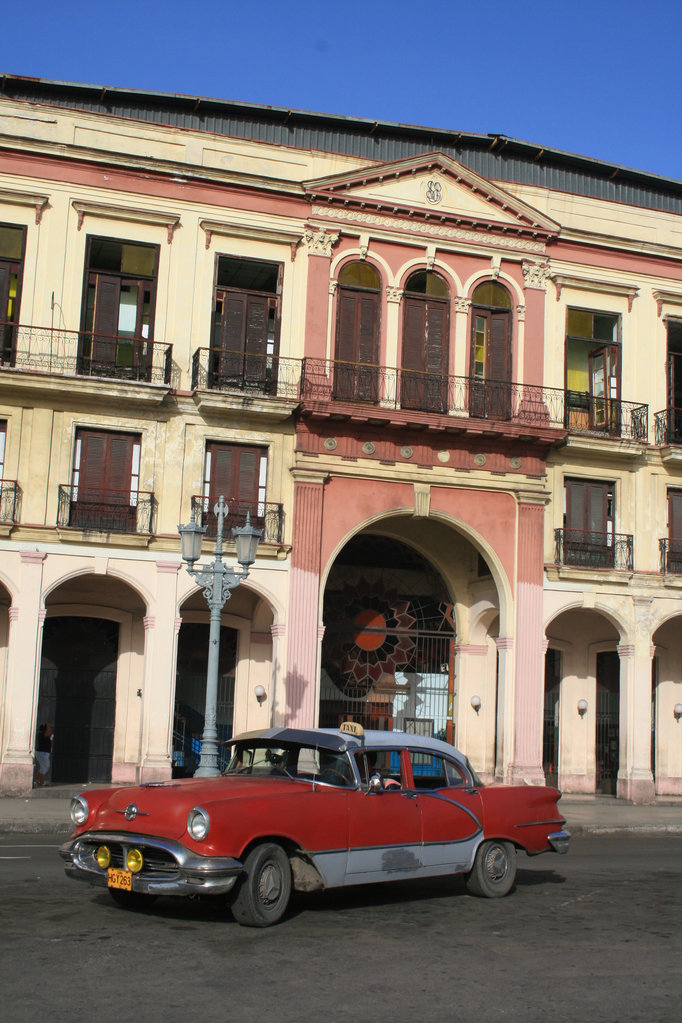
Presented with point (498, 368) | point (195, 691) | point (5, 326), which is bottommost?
point (195, 691)

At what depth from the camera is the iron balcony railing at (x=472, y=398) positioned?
25109 millimetres

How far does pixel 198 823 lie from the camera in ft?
29.1

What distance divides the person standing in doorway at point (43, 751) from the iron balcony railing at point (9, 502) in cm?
476

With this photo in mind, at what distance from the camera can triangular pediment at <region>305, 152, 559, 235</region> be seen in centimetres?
2567

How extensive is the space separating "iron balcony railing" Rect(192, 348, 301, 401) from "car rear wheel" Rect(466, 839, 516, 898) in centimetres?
1472

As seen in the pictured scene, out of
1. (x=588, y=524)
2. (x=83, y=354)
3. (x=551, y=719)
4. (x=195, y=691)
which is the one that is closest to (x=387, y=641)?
(x=551, y=719)

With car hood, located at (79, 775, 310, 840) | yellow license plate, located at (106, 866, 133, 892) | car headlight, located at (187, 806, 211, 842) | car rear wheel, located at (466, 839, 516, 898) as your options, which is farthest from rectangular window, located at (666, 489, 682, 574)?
yellow license plate, located at (106, 866, 133, 892)

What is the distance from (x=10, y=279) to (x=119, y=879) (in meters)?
17.5

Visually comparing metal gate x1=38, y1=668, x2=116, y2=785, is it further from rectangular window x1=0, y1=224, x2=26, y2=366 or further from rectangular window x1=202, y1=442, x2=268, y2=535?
rectangular window x1=0, y1=224, x2=26, y2=366

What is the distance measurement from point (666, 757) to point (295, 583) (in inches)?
439

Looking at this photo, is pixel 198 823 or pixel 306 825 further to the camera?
pixel 306 825

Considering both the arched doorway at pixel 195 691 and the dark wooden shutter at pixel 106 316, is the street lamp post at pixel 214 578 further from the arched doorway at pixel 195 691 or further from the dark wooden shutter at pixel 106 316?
the arched doorway at pixel 195 691

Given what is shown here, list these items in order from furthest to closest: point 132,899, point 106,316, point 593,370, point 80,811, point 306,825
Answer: point 593,370 < point 106,316 < point 80,811 < point 132,899 < point 306,825

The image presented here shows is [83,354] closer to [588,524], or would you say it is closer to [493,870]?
[588,524]
